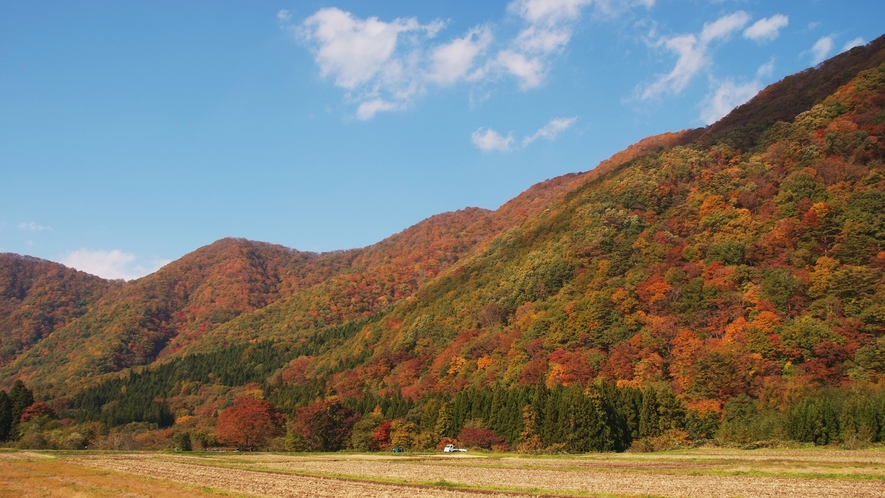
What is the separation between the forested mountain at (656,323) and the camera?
223 ft

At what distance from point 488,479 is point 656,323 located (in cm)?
6196

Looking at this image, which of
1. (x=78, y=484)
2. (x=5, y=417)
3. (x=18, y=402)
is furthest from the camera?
(x=18, y=402)

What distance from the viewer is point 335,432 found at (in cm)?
8244

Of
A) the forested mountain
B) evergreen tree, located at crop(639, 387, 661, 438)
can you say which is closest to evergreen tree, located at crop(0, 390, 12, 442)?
the forested mountain

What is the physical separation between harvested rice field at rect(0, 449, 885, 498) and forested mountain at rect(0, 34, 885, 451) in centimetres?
2030

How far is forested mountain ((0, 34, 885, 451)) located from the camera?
68000 millimetres

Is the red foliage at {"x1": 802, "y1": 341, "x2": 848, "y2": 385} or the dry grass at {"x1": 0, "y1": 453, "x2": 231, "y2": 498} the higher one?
the red foliage at {"x1": 802, "y1": 341, "x2": 848, "y2": 385}

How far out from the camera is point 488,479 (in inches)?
1380

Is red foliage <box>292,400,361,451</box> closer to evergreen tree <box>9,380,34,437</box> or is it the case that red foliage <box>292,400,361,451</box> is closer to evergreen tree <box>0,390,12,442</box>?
evergreen tree <box>0,390,12,442</box>

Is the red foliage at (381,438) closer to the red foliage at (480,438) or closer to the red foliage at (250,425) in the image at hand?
the red foliage at (480,438)

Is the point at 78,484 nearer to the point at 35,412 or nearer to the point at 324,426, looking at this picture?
the point at 324,426

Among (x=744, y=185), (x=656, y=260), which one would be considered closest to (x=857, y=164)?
(x=744, y=185)

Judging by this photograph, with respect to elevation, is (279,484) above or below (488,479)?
above

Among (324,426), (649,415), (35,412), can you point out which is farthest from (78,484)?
(35,412)
